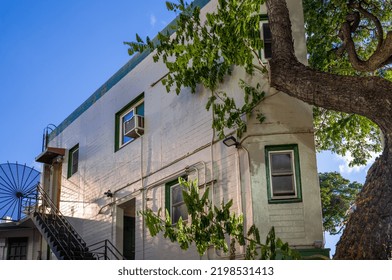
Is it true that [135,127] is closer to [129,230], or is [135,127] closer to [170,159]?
[170,159]

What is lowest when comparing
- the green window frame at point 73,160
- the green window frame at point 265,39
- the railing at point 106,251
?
the railing at point 106,251

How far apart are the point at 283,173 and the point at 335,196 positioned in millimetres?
10931

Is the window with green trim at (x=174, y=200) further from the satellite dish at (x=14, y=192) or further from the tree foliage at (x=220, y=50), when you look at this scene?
the satellite dish at (x=14, y=192)

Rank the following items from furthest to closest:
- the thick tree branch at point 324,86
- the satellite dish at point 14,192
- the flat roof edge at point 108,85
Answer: the satellite dish at point 14,192 < the flat roof edge at point 108,85 < the thick tree branch at point 324,86

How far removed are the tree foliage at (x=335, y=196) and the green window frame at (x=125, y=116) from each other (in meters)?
7.11

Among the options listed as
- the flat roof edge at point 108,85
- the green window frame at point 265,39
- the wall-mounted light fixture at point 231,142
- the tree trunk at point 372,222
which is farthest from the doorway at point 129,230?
the tree trunk at point 372,222

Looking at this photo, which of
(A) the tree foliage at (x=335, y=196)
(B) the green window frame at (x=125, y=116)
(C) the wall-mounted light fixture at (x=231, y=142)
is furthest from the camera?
(A) the tree foliage at (x=335, y=196)

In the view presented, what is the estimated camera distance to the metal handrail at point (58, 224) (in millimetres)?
11039

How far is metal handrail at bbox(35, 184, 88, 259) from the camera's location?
1104 cm

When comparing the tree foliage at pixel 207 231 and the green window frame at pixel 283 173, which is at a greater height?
the green window frame at pixel 283 173

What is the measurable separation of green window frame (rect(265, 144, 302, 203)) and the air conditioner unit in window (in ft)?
12.0

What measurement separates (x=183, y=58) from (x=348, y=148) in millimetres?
6636

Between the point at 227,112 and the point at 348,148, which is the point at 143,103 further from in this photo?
the point at 348,148

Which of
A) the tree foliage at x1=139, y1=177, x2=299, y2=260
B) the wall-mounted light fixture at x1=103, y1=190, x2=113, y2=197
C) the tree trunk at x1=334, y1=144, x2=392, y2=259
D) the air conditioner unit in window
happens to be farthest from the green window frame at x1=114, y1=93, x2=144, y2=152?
the tree trunk at x1=334, y1=144, x2=392, y2=259
